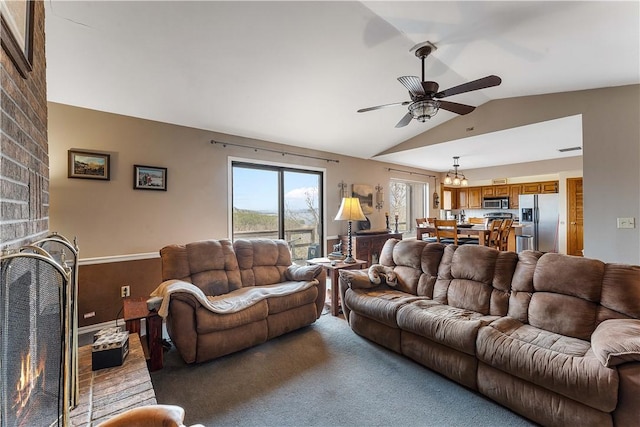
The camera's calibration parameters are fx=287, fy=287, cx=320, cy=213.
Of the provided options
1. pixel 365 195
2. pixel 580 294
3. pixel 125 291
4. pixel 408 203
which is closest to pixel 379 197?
pixel 365 195

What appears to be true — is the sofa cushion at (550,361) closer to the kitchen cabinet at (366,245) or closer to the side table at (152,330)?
the side table at (152,330)

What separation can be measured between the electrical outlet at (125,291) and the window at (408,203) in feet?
16.4

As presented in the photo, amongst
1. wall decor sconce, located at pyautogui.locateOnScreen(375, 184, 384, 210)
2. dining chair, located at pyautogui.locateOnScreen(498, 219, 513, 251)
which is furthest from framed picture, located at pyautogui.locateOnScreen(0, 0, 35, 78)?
wall decor sconce, located at pyautogui.locateOnScreen(375, 184, 384, 210)

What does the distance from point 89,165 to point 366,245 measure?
407 centimetres

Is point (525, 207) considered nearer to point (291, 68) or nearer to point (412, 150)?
point (412, 150)

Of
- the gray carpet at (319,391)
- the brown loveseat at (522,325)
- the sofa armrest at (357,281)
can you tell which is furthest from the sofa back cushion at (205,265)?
the brown loveseat at (522,325)

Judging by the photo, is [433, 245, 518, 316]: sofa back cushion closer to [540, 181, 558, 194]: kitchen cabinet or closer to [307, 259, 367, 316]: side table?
[307, 259, 367, 316]: side table

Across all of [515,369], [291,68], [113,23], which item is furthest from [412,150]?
[113,23]

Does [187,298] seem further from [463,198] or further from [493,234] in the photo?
[463,198]

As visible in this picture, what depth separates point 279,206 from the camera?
4.66 m

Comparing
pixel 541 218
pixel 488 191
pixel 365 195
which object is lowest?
pixel 541 218

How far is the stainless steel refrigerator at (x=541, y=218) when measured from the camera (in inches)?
250

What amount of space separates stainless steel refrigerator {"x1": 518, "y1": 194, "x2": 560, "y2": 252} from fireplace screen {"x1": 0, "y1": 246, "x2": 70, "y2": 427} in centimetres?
777

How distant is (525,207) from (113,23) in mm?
8008
